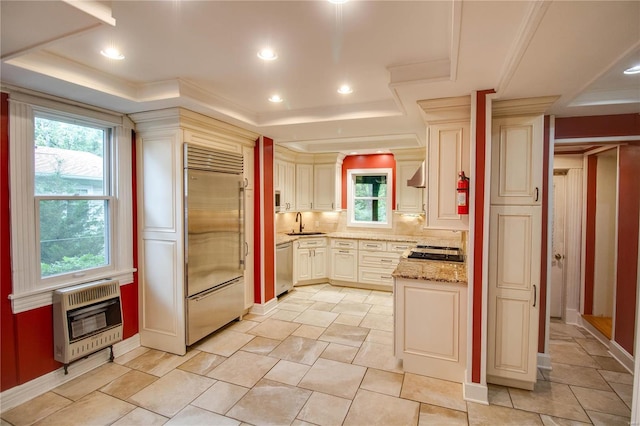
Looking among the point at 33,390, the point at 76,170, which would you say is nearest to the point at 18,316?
the point at 33,390

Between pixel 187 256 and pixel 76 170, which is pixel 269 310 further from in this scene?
pixel 76 170

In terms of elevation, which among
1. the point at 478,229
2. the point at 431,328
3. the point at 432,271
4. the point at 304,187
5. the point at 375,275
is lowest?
the point at 375,275

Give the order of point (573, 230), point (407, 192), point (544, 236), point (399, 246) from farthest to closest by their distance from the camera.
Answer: point (407, 192)
point (399, 246)
point (573, 230)
point (544, 236)

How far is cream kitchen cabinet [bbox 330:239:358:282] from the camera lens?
5.61 metres

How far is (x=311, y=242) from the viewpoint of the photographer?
5.71 metres

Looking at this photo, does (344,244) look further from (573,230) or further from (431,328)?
(573,230)

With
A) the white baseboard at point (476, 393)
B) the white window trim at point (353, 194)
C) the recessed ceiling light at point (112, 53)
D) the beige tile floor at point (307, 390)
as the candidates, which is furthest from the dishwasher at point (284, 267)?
the recessed ceiling light at point (112, 53)

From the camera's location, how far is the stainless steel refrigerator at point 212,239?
3.22 metres

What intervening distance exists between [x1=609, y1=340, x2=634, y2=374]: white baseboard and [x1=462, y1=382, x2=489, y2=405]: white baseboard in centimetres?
164

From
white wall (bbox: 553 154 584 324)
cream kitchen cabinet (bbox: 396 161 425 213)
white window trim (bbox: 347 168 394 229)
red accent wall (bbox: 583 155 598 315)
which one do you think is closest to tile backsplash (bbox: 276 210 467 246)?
white window trim (bbox: 347 168 394 229)

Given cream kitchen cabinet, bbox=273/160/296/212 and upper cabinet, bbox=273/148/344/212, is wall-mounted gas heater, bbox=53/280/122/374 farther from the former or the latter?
upper cabinet, bbox=273/148/344/212

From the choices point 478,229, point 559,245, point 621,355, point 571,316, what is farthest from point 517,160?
point 571,316

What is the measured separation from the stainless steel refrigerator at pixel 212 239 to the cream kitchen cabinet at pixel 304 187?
213cm

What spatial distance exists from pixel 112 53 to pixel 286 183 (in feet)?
11.8
